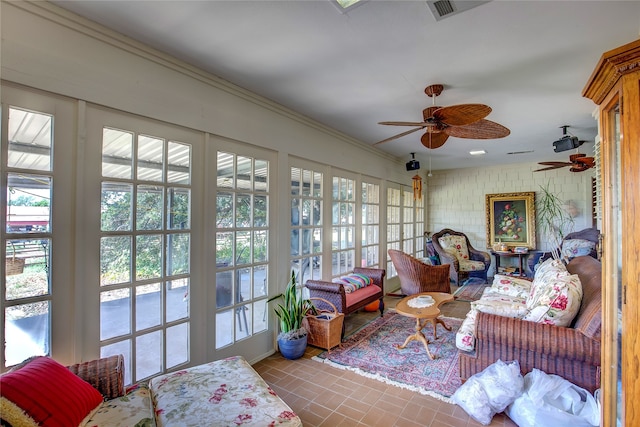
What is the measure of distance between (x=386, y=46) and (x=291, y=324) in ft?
8.23

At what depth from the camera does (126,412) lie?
56.0 inches

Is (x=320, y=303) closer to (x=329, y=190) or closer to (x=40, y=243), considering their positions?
(x=329, y=190)

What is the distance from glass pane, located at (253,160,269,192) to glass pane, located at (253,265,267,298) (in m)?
0.78

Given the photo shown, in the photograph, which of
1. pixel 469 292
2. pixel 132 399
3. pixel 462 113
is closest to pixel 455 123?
pixel 462 113

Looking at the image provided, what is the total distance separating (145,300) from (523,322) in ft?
8.65

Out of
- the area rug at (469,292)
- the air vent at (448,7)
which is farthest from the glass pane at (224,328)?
the area rug at (469,292)

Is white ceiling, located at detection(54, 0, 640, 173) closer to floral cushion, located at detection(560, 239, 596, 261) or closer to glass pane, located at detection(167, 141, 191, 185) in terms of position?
glass pane, located at detection(167, 141, 191, 185)

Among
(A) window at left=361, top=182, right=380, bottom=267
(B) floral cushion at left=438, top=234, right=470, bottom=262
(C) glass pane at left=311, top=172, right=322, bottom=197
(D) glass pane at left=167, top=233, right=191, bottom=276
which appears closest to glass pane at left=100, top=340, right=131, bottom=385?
(D) glass pane at left=167, top=233, right=191, bottom=276

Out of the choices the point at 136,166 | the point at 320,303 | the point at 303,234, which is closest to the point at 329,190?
the point at 303,234

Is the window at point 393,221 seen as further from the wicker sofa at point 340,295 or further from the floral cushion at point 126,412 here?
the floral cushion at point 126,412

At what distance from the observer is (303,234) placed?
3.50 meters

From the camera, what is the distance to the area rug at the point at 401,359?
242cm

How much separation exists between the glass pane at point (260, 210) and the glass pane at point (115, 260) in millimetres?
1120

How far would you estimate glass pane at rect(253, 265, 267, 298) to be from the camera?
113 inches
